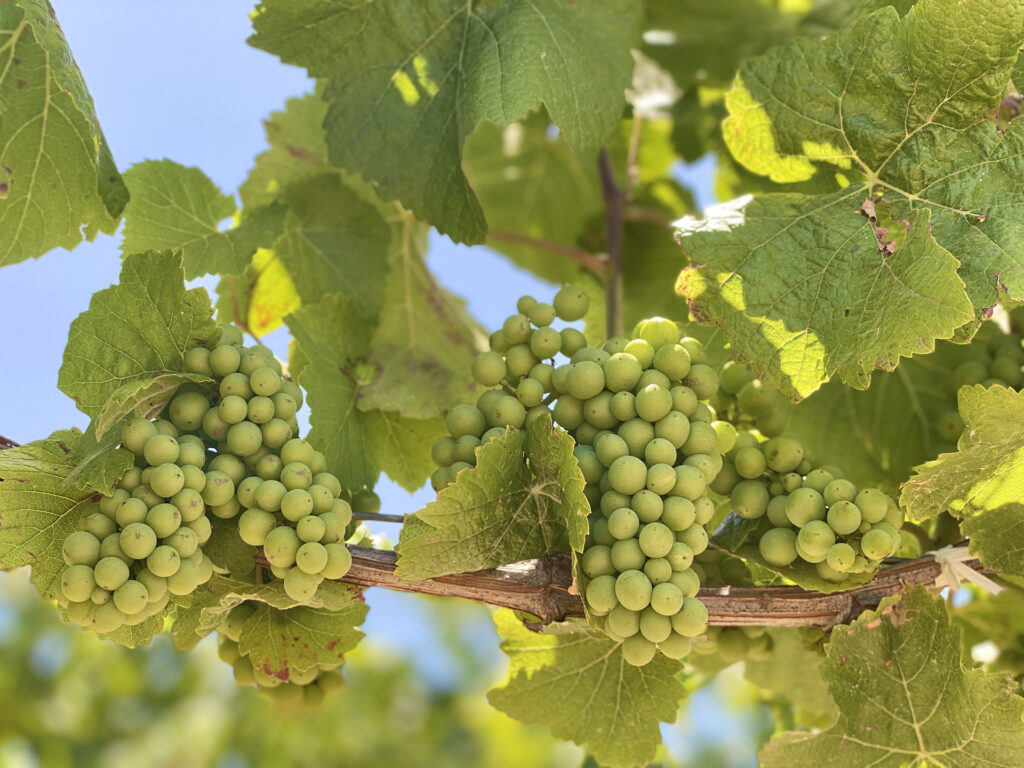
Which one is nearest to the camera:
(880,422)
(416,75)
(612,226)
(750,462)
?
(750,462)

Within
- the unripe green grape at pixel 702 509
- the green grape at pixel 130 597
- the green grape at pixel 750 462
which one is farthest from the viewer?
the green grape at pixel 750 462

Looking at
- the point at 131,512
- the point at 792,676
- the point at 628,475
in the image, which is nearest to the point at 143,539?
the point at 131,512

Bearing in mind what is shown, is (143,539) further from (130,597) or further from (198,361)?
(198,361)

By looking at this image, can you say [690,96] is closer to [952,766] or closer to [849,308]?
[849,308]

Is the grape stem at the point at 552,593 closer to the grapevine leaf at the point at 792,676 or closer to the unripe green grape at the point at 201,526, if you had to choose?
the unripe green grape at the point at 201,526

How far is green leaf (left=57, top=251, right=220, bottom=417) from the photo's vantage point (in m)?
0.92

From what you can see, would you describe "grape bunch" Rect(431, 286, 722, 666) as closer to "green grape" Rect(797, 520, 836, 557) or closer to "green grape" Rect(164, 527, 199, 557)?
"green grape" Rect(797, 520, 836, 557)

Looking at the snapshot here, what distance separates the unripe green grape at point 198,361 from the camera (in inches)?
36.5

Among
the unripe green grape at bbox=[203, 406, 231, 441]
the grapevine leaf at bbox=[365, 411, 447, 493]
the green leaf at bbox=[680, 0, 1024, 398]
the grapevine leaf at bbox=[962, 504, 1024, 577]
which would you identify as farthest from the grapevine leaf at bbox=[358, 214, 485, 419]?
the grapevine leaf at bbox=[962, 504, 1024, 577]

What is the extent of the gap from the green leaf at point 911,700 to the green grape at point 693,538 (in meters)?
0.20

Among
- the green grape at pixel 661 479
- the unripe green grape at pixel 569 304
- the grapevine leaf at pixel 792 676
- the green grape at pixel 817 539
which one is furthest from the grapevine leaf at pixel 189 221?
the grapevine leaf at pixel 792 676

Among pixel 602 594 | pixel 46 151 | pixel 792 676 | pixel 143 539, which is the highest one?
pixel 46 151

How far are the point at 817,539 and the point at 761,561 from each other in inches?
3.3

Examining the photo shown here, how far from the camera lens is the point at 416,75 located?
4.00 ft
